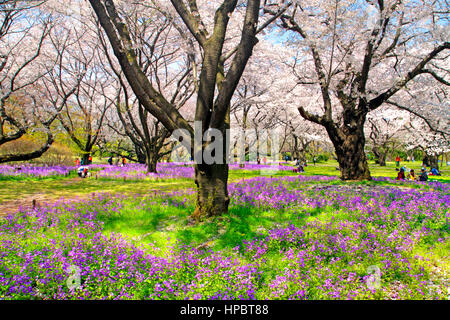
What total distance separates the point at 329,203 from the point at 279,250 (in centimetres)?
408

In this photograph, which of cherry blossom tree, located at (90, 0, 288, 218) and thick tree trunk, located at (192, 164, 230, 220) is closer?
cherry blossom tree, located at (90, 0, 288, 218)

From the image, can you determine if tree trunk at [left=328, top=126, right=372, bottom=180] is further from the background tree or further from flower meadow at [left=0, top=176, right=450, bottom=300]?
the background tree

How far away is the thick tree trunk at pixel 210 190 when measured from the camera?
6684mm

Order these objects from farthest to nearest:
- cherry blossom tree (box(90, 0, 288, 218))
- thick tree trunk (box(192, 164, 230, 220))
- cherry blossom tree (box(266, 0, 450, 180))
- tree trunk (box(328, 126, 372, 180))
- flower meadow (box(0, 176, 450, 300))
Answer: tree trunk (box(328, 126, 372, 180)), cherry blossom tree (box(266, 0, 450, 180)), thick tree trunk (box(192, 164, 230, 220)), cherry blossom tree (box(90, 0, 288, 218)), flower meadow (box(0, 176, 450, 300))

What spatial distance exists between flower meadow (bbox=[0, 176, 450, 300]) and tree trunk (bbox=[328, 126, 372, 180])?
252 inches

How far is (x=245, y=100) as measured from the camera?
25547mm

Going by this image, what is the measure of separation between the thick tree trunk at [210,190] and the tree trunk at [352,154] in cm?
932

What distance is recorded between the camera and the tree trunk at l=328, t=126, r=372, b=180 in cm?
1342

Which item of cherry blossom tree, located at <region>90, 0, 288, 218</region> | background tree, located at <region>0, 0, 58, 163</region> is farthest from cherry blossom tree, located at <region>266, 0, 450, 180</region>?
background tree, located at <region>0, 0, 58, 163</region>

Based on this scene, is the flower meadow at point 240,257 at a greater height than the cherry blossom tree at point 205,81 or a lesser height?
lesser

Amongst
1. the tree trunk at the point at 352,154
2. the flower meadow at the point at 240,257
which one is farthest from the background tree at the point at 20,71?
the tree trunk at the point at 352,154

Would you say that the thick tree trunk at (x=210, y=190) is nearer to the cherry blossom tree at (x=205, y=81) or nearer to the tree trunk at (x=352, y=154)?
the cherry blossom tree at (x=205, y=81)

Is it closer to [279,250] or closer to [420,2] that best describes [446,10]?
[420,2]

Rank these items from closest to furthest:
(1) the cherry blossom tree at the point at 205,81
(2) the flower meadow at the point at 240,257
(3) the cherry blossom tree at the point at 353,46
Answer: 1. (2) the flower meadow at the point at 240,257
2. (1) the cherry blossom tree at the point at 205,81
3. (3) the cherry blossom tree at the point at 353,46
